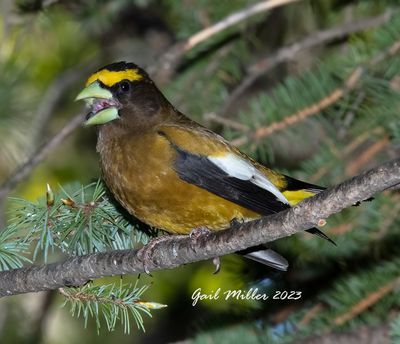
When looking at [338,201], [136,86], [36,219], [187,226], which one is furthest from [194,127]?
[338,201]

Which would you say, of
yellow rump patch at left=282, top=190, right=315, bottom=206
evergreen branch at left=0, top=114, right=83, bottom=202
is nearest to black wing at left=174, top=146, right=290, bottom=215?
yellow rump patch at left=282, top=190, right=315, bottom=206

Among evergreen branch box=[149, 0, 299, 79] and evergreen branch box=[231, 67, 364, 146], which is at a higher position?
evergreen branch box=[149, 0, 299, 79]

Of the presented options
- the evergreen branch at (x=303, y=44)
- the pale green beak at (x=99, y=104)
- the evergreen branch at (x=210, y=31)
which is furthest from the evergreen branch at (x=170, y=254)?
the evergreen branch at (x=303, y=44)

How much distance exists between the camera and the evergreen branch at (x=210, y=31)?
3852 mm

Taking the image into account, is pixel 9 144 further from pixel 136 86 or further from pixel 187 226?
pixel 187 226

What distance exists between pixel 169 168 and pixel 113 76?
519 millimetres

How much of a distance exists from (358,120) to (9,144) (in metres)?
1.83

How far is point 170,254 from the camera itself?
272 cm

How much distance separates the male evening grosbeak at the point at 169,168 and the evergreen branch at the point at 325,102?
167mm

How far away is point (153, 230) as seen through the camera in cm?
347

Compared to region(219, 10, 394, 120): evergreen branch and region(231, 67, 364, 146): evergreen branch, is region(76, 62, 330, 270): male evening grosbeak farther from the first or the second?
region(219, 10, 394, 120): evergreen branch

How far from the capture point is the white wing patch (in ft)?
11.0

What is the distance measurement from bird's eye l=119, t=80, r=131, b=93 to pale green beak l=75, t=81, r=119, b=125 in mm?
67

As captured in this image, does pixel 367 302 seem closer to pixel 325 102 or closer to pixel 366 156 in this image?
pixel 366 156
